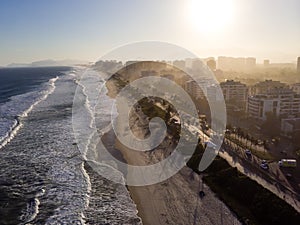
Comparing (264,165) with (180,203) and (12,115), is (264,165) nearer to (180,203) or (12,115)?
(180,203)

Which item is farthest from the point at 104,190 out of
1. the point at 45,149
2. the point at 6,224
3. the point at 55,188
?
the point at 45,149

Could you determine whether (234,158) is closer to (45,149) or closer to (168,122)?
(168,122)

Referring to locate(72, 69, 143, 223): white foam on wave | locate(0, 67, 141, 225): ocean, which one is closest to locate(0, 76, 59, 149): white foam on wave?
locate(0, 67, 141, 225): ocean

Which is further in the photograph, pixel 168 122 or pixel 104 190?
pixel 168 122

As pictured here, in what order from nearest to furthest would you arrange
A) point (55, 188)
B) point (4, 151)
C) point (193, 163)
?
point (55, 188), point (193, 163), point (4, 151)

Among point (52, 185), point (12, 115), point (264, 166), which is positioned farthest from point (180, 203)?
point (12, 115)

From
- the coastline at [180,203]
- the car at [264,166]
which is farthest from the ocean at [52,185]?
the car at [264,166]

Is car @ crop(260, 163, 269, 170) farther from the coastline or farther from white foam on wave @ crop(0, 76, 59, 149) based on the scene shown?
white foam on wave @ crop(0, 76, 59, 149)

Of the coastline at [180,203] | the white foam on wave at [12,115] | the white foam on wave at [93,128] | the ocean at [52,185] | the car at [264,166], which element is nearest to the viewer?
the coastline at [180,203]

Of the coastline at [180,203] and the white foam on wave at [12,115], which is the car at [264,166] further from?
the white foam on wave at [12,115]

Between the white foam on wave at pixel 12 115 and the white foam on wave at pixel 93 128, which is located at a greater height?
the white foam on wave at pixel 12 115

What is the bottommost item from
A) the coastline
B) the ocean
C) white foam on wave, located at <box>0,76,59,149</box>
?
the coastline
